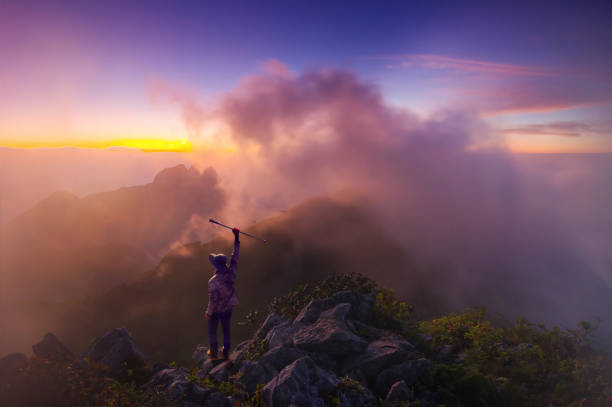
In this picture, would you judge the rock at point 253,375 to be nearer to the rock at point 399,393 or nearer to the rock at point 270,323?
the rock at point 399,393

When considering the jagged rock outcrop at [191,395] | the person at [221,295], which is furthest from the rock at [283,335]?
the jagged rock outcrop at [191,395]

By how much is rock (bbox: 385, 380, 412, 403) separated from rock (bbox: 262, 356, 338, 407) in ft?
4.97

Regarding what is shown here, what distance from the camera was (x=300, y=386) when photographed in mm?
8094

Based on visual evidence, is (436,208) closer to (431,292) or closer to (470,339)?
(431,292)

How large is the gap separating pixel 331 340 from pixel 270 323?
14.5ft

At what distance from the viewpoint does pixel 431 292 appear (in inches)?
2359

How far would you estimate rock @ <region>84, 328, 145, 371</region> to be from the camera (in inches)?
436

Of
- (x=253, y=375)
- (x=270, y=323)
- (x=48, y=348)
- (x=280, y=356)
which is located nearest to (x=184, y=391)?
(x=253, y=375)

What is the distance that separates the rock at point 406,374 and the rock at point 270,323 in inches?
201

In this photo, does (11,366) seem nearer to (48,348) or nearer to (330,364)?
A: (48,348)

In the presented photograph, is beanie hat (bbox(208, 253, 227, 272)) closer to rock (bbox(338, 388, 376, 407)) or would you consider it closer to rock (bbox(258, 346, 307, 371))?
rock (bbox(258, 346, 307, 371))

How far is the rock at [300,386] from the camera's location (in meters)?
7.84

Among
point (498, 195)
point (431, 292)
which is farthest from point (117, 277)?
point (498, 195)

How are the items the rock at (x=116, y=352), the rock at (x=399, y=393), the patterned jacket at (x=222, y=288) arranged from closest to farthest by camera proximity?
the rock at (x=399, y=393), the rock at (x=116, y=352), the patterned jacket at (x=222, y=288)
